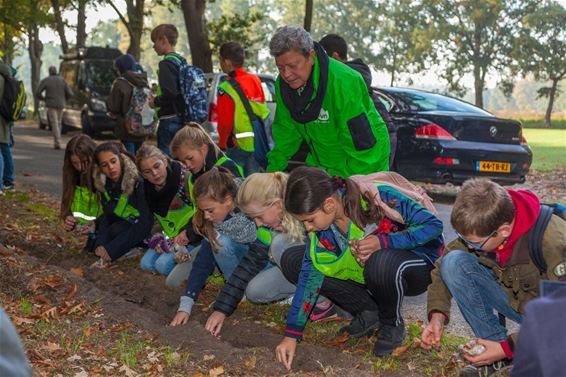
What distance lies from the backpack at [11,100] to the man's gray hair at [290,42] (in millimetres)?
7111

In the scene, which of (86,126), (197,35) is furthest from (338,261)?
(86,126)

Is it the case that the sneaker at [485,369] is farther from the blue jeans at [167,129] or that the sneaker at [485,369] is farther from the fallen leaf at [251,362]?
the blue jeans at [167,129]

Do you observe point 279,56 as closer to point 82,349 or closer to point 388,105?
point 82,349

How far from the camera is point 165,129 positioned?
952 centimetres

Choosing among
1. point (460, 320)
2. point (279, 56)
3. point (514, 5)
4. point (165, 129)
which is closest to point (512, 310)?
point (460, 320)

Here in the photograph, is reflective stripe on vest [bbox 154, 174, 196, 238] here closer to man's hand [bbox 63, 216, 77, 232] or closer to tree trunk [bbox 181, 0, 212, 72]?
man's hand [bbox 63, 216, 77, 232]

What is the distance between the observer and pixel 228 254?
19.8ft

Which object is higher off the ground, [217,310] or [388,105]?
[388,105]

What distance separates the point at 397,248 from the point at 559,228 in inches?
45.0

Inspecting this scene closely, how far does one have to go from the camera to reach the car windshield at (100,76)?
24.2 metres

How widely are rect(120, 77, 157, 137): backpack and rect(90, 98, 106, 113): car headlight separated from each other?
12.8 meters

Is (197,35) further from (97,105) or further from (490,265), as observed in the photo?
(490,265)

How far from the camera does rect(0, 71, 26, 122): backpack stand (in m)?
11.4

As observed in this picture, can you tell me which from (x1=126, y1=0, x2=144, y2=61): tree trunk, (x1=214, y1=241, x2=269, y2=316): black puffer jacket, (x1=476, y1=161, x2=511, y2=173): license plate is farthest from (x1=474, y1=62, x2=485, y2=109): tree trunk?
(x1=214, y1=241, x2=269, y2=316): black puffer jacket
